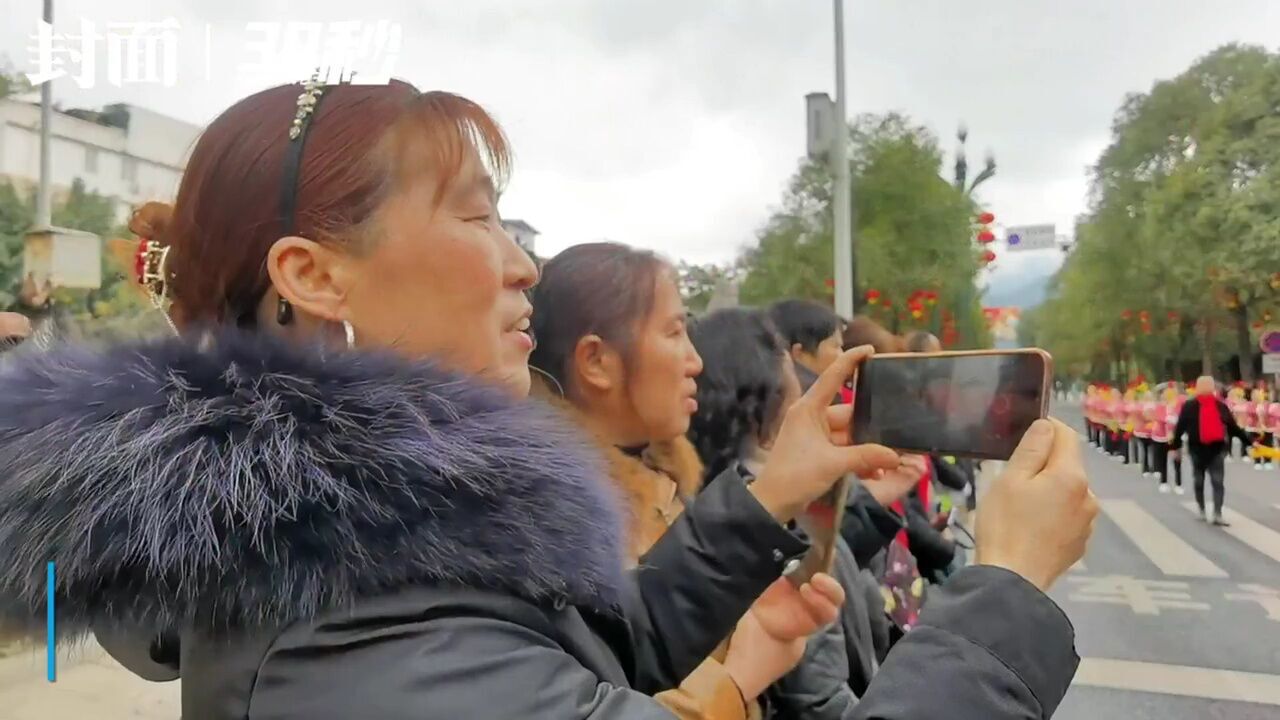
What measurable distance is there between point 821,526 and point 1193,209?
21860 mm

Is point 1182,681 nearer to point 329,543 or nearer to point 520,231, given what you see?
point 520,231

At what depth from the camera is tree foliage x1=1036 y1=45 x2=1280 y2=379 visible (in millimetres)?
18656

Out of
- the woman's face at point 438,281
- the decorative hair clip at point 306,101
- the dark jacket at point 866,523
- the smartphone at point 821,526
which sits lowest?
the dark jacket at point 866,523

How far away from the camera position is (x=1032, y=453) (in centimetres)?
93

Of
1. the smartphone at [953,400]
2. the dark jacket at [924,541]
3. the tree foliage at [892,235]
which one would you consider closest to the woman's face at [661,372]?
the smartphone at [953,400]

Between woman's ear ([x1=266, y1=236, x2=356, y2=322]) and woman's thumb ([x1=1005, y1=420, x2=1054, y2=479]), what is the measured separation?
2.21ft

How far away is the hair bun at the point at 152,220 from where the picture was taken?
1031mm

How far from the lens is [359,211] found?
87 centimetres

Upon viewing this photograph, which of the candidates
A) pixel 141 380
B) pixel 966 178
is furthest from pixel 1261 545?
pixel 141 380

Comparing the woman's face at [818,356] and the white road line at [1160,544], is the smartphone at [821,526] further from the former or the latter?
the white road line at [1160,544]

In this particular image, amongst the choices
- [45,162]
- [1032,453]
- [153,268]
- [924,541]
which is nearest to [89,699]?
[45,162]

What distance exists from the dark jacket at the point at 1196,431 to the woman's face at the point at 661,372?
8.76 metres

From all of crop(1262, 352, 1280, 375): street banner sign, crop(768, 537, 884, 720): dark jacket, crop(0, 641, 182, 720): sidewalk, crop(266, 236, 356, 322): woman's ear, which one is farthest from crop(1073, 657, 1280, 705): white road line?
crop(1262, 352, 1280, 375): street banner sign

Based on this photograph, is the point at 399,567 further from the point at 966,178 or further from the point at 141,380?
the point at 966,178
